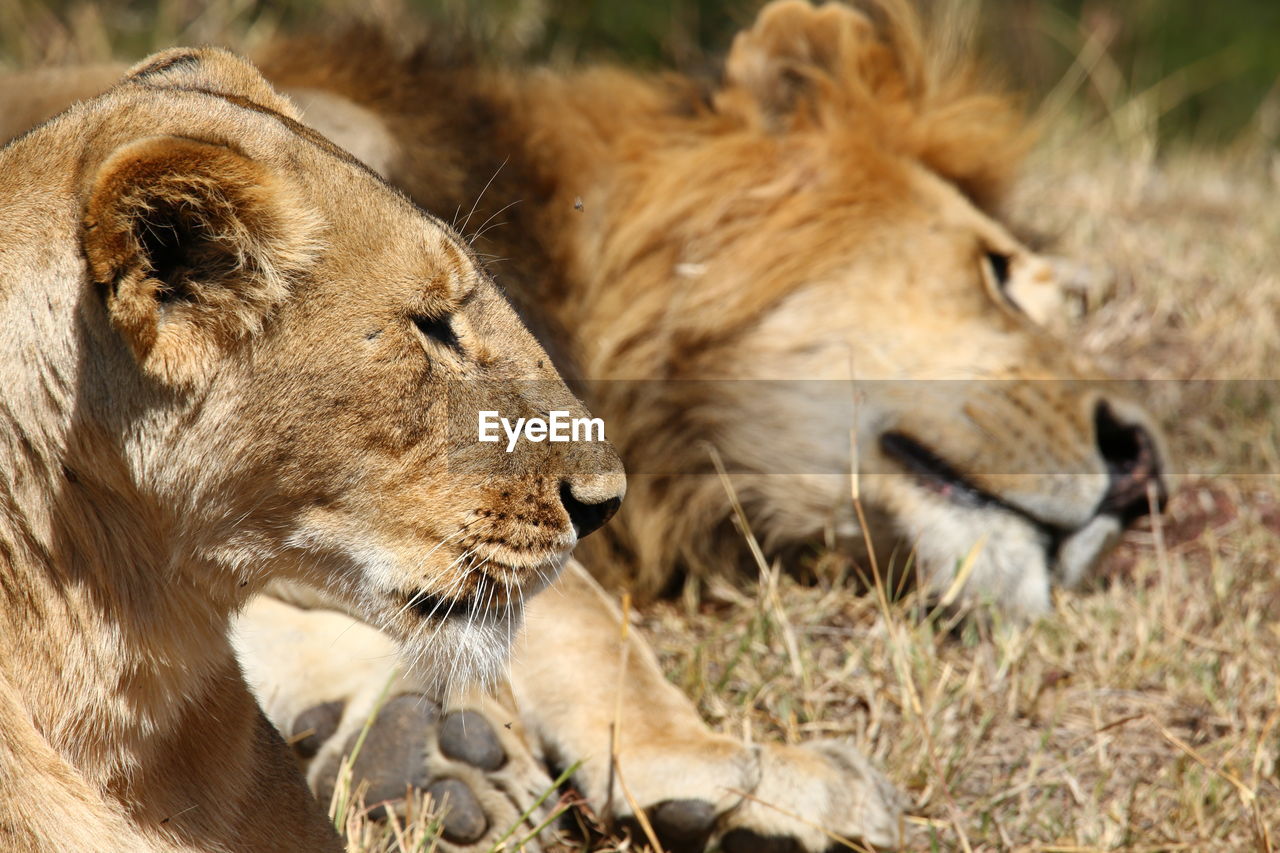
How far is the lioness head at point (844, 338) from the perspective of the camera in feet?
9.55

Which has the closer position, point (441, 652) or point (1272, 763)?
point (441, 652)

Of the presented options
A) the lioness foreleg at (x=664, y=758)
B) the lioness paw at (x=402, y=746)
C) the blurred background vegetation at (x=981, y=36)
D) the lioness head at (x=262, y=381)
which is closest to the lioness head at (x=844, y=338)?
the blurred background vegetation at (x=981, y=36)

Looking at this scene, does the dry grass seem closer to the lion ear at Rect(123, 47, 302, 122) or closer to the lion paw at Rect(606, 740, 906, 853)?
the lion paw at Rect(606, 740, 906, 853)

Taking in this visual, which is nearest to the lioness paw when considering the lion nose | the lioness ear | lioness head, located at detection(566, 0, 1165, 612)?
the lioness ear

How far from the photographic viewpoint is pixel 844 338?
3.07 meters

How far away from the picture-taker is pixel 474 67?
3.41m

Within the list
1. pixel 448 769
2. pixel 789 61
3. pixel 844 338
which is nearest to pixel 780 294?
pixel 844 338

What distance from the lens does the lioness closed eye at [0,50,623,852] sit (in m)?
1.49

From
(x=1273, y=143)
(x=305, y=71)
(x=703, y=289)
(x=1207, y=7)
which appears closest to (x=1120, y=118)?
(x=1273, y=143)

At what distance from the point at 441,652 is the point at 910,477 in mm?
1425

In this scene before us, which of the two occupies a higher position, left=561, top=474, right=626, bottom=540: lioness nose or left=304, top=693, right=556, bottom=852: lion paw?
left=561, top=474, right=626, bottom=540: lioness nose

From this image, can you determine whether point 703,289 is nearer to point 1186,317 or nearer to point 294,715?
point 294,715

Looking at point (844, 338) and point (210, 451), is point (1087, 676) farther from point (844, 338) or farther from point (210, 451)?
point (210, 451)

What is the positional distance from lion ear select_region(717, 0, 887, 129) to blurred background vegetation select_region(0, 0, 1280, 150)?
0.19m
